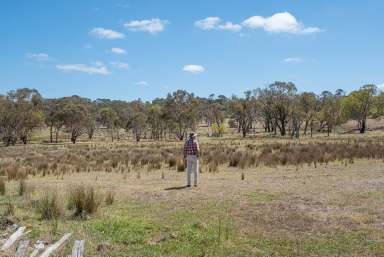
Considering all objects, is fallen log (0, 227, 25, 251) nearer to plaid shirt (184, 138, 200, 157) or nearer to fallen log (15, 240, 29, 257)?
fallen log (15, 240, 29, 257)

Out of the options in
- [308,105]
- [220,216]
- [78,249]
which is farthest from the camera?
[308,105]

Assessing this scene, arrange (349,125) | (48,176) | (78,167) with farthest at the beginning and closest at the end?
1. (349,125)
2. (78,167)
3. (48,176)

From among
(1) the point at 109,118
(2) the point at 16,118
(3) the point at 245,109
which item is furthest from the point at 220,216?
(1) the point at 109,118

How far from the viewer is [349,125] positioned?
357 ft

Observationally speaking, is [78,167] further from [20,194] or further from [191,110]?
[191,110]

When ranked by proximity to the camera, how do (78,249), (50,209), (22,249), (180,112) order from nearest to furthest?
(78,249)
(22,249)
(50,209)
(180,112)

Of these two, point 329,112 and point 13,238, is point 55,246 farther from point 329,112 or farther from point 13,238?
point 329,112

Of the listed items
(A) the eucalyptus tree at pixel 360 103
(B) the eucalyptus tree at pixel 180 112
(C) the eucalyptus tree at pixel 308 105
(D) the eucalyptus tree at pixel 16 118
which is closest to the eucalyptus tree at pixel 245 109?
(B) the eucalyptus tree at pixel 180 112

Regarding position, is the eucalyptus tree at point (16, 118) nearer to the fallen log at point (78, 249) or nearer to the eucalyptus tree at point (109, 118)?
the eucalyptus tree at point (109, 118)

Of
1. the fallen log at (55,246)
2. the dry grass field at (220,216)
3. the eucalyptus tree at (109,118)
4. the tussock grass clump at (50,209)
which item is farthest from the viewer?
the eucalyptus tree at (109,118)

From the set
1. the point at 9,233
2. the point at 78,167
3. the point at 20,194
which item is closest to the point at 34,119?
the point at 78,167

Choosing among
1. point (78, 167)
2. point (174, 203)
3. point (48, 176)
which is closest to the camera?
point (174, 203)

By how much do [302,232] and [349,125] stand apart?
108 m

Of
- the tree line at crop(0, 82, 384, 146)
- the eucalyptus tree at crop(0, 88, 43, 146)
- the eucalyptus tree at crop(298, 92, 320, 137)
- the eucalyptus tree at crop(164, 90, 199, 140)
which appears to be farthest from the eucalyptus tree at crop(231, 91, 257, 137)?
the eucalyptus tree at crop(0, 88, 43, 146)
